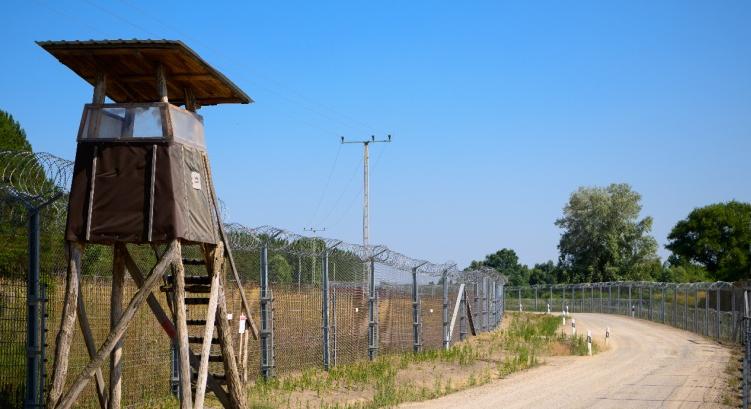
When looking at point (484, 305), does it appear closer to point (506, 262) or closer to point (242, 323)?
point (242, 323)

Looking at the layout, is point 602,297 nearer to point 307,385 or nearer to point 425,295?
point 425,295

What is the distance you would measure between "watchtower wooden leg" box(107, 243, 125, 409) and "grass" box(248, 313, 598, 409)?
3.41 m

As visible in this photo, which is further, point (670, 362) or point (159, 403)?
point (670, 362)

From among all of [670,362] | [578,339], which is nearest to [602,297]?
[578,339]

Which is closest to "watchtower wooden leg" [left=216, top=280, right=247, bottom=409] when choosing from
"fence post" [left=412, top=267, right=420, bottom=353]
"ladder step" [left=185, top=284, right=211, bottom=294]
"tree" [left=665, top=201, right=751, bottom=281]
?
"ladder step" [left=185, top=284, right=211, bottom=294]

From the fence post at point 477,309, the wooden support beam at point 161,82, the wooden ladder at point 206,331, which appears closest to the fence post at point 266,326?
the wooden ladder at point 206,331

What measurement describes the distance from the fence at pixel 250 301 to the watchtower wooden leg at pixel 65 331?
49 cm

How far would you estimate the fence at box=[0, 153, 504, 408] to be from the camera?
10.9 m

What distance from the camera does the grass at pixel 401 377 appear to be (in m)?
15.7

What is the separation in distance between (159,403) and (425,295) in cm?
1376

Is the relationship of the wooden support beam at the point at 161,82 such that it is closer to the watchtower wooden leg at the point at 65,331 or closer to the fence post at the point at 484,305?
the watchtower wooden leg at the point at 65,331

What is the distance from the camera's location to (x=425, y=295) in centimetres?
2659

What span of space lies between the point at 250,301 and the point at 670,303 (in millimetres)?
34916

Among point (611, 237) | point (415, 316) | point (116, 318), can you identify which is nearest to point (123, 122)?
point (116, 318)
